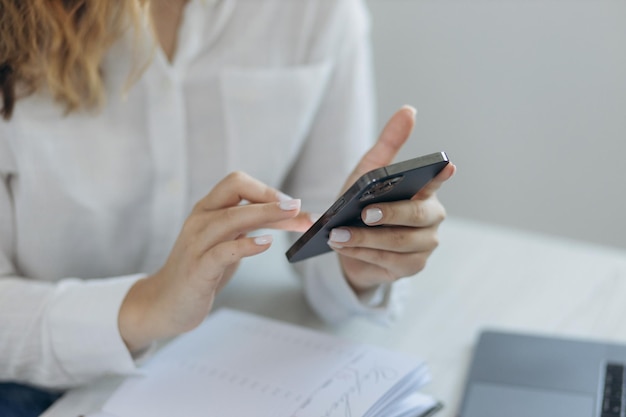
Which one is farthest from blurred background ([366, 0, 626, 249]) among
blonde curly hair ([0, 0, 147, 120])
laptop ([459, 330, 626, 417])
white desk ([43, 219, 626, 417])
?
blonde curly hair ([0, 0, 147, 120])

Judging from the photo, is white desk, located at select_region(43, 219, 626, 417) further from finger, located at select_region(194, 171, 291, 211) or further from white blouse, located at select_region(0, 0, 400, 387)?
finger, located at select_region(194, 171, 291, 211)

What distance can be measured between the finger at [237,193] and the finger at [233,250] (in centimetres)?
5

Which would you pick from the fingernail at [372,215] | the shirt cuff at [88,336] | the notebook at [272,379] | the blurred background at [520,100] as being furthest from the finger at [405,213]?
the blurred background at [520,100]

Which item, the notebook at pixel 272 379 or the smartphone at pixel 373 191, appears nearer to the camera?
the smartphone at pixel 373 191

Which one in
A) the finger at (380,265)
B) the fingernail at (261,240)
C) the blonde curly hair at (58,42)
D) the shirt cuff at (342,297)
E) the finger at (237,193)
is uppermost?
the blonde curly hair at (58,42)

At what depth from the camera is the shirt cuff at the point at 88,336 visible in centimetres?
73

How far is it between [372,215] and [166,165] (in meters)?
0.34

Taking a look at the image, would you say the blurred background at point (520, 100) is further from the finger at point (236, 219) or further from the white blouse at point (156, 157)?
the finger at point (236, 219)

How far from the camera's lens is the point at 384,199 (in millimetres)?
626

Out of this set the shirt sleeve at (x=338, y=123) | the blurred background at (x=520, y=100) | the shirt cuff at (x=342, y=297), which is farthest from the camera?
the blurred background at (x=520, y=100)

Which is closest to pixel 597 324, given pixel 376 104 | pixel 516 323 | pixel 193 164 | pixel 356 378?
pixel 516 323

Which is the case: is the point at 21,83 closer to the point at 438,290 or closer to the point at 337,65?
the point at 337,65

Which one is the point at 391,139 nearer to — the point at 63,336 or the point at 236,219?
the point at 236,219

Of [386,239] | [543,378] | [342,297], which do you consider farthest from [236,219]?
[543,378]
